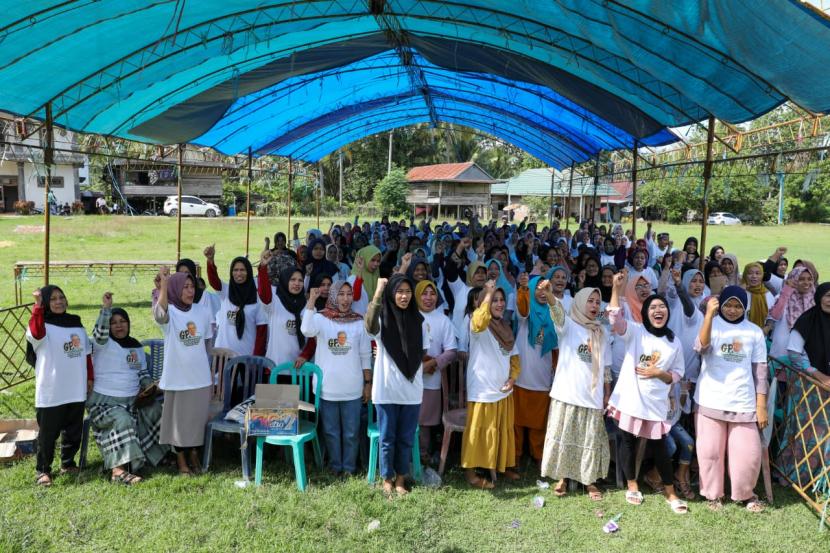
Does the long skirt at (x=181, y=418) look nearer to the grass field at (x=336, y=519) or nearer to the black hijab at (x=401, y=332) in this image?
the grass field at (x=336, y=519)

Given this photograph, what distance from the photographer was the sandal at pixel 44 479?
4.07 meters

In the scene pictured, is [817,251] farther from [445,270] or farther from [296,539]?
[296,539]

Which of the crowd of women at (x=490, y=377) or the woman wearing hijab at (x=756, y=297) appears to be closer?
the crowd of women at (x=490, y=377)

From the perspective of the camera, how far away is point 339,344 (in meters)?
4.26

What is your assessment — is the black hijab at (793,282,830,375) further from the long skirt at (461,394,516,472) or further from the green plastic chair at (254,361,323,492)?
the green plastic chair at (254,361,323,492)

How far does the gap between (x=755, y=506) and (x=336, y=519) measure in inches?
114

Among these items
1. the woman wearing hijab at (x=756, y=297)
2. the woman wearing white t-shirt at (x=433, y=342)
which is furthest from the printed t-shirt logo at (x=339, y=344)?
the woman wearing hijab at (x=756, y=297)

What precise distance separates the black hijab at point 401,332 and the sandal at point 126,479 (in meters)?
2.07

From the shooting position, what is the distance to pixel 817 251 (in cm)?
2341

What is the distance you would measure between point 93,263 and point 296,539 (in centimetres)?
1169

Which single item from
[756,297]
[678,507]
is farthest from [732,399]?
[756,297]

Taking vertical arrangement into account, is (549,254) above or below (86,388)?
above

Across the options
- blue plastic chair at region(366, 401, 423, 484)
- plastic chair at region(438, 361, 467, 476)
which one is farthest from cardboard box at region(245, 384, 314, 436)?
plastic chair at region(438, 361, 467, 476)

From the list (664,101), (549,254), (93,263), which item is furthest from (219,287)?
(93,263)
